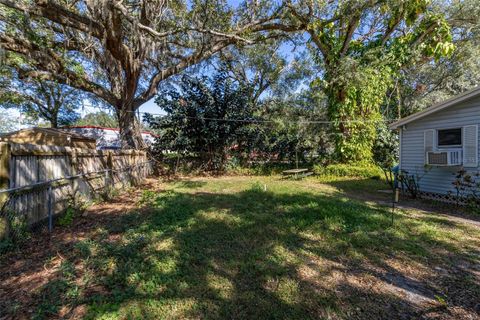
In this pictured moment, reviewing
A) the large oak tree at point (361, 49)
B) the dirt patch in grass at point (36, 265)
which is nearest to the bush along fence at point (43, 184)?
the dirt patch in grass at point (36, 265)

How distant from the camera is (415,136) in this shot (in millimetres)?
7211

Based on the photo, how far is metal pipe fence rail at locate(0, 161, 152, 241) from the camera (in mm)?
2891

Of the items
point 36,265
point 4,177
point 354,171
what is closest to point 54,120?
point 4,177

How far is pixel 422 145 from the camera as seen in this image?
275 inches

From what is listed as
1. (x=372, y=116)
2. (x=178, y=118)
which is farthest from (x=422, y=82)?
(x=178, y=118)

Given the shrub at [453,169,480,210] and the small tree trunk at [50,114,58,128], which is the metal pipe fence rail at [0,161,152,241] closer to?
the shrub at [453,169,480,210]

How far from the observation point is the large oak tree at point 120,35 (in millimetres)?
6262

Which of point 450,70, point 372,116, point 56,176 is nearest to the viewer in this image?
point 56,176

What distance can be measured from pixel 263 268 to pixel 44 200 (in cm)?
344

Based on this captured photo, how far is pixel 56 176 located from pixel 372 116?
1168 cm

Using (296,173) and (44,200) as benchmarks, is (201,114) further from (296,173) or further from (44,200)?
(44,200)

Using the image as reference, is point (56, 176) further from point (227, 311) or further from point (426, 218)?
point (426, 218)

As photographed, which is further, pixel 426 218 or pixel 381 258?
pixel 426 218

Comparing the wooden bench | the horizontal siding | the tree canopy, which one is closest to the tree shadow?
the horizontal siding
